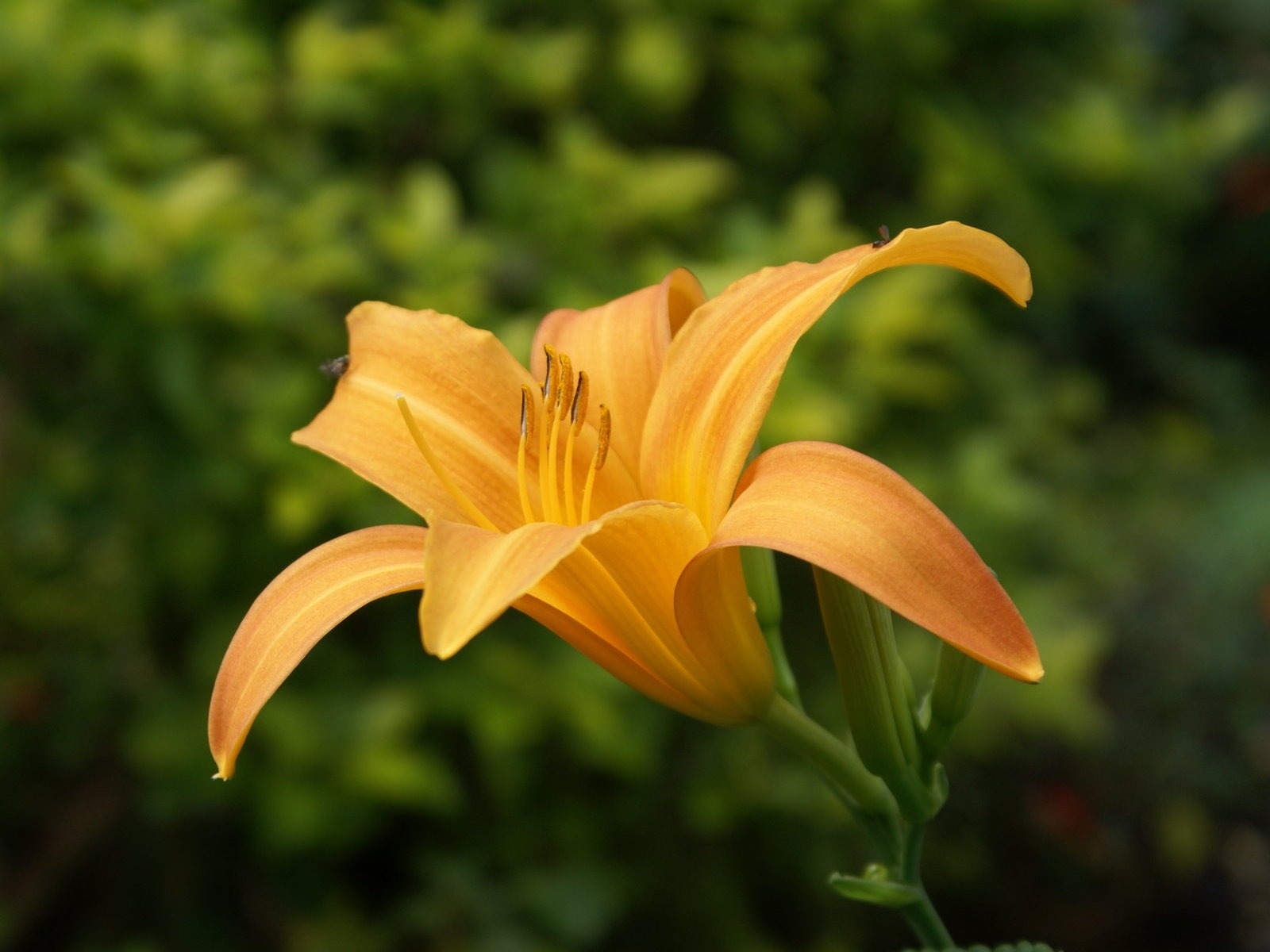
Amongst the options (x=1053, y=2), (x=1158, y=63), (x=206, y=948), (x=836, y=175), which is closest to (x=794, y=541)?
(x=206, y=948)

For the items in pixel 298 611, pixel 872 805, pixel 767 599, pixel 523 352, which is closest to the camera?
pixel 298 611

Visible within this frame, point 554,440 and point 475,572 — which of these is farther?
point 554,440

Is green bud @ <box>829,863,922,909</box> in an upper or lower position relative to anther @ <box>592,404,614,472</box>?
lower

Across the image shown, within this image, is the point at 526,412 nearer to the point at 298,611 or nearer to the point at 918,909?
the point at 298,611

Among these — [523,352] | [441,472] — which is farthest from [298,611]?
[523,352]

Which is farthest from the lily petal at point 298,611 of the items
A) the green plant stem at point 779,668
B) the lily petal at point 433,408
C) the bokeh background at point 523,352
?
the bokeh background at point 523,352

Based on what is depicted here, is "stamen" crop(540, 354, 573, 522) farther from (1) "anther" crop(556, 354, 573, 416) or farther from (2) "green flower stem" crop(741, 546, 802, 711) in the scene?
(2) "green flower stem" crop(741, 546, 802, 711)

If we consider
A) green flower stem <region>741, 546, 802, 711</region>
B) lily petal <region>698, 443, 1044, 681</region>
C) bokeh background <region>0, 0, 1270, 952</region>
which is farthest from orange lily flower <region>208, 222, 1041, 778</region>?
bokeh background <region>0, 0, 1270, 952</region>
